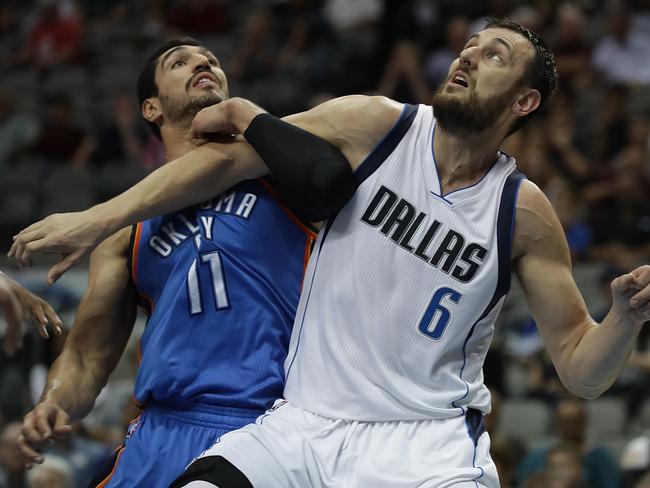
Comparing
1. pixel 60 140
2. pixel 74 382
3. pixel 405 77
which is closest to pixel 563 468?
pixel 74 382

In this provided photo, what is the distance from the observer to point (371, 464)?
4.11m

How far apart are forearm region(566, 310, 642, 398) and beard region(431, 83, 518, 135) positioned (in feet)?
2.72

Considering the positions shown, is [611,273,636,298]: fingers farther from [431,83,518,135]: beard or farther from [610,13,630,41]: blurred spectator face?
[610,13,630,41]: blurred spectator face

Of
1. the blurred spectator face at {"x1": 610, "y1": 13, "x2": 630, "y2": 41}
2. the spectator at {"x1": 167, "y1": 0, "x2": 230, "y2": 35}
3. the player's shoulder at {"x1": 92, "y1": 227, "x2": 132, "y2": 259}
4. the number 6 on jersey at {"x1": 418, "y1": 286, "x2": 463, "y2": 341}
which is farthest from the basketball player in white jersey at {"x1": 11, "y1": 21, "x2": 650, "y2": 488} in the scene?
the spectator at {"x1": 167, "y1": 0, "x2": 230, "y2": 35}

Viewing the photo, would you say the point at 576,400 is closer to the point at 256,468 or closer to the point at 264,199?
the point at 264,199

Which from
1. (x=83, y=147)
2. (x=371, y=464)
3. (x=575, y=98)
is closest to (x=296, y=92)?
(x=83, y=147)

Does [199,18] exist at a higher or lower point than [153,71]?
lower

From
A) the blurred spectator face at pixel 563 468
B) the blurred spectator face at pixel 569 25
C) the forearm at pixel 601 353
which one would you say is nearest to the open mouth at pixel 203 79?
the forearm at pixel 601 353

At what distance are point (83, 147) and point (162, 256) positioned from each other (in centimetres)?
985

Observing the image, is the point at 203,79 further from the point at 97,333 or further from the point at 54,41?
the point at 54,41

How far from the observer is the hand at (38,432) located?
451 cm

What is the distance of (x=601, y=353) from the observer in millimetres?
4285

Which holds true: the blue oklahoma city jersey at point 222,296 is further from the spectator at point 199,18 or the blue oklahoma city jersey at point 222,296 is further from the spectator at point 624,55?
the spectator at point 199,18

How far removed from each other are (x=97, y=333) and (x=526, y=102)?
6.58ft
